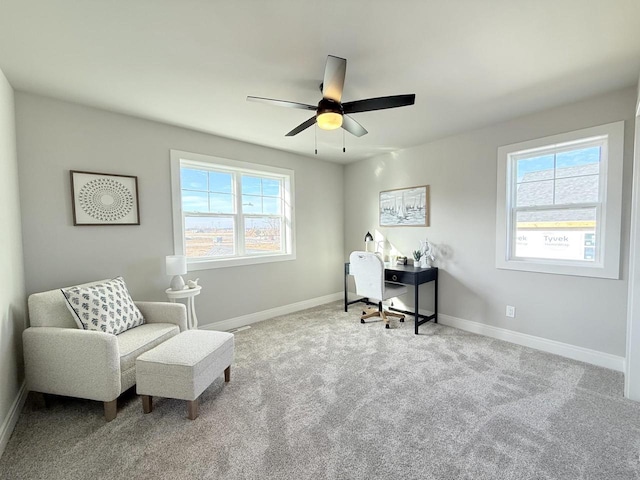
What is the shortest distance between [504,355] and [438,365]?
2.43 ft

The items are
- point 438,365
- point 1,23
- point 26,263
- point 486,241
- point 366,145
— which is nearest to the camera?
point 1,23

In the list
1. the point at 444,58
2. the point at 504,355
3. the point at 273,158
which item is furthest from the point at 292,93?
the point at 504,355

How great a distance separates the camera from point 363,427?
1.77m

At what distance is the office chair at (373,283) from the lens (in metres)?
3.45

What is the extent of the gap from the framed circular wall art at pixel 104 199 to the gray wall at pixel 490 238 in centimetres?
322

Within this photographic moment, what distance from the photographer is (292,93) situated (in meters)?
2.33

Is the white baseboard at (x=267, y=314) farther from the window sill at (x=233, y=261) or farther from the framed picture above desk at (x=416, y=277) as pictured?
the framed picture above desk at (x=416, y=277)

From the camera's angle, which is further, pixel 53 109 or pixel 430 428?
pixel 53 109

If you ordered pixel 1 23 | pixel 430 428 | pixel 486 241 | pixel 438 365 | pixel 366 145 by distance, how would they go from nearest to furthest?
1. pixel 1 23
2. pixel 430 428
3. pixel 438 365
4. pixel 486 241
5. pixel 366 145

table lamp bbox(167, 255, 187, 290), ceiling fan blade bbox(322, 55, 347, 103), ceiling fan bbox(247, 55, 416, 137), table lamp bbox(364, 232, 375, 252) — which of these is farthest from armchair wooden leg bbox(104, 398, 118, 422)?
table lamp bbox(364, 232, 375, 252)

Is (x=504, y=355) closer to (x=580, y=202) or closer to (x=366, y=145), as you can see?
(x=580, y=202)

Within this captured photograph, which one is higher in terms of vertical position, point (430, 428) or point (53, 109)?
point (53, 109)

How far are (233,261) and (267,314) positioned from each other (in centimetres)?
92

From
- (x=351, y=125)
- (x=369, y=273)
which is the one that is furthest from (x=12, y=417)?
(x=369, y=273)
